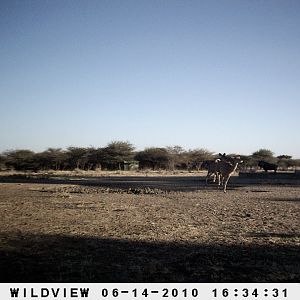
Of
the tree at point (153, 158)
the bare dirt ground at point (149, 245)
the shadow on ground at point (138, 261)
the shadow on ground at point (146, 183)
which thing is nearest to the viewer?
the shadow on ground at point (138, 261)

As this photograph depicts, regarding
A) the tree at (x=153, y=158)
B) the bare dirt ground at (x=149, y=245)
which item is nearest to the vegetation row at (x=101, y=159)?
the tree at (x=153, y=158)

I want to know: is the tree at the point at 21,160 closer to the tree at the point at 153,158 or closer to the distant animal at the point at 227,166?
the tree at the point at 153,158

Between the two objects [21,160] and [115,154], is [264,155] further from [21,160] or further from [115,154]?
[21,160]

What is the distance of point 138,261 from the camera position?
6.29 meters

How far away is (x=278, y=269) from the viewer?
19.1 feet

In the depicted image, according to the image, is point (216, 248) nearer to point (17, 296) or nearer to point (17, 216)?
point (17, 296)

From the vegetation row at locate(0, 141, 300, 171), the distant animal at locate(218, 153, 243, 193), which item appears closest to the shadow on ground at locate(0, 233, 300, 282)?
the distant animal at locate(218, 153, 243, 193)

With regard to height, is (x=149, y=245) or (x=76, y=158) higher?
(x=76, y=158)

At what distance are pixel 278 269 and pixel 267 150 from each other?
268 feet

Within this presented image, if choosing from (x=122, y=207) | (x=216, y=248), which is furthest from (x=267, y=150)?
(x=216, y=248)

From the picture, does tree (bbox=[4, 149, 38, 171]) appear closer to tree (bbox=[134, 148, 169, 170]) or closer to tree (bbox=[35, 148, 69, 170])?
tree (bbox=[35, 148, 69, 170])

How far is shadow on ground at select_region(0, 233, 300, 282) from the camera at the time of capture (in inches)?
214

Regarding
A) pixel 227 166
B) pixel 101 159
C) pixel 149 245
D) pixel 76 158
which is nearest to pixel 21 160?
pixel 76 158

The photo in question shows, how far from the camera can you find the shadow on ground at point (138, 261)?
17.8 ft
